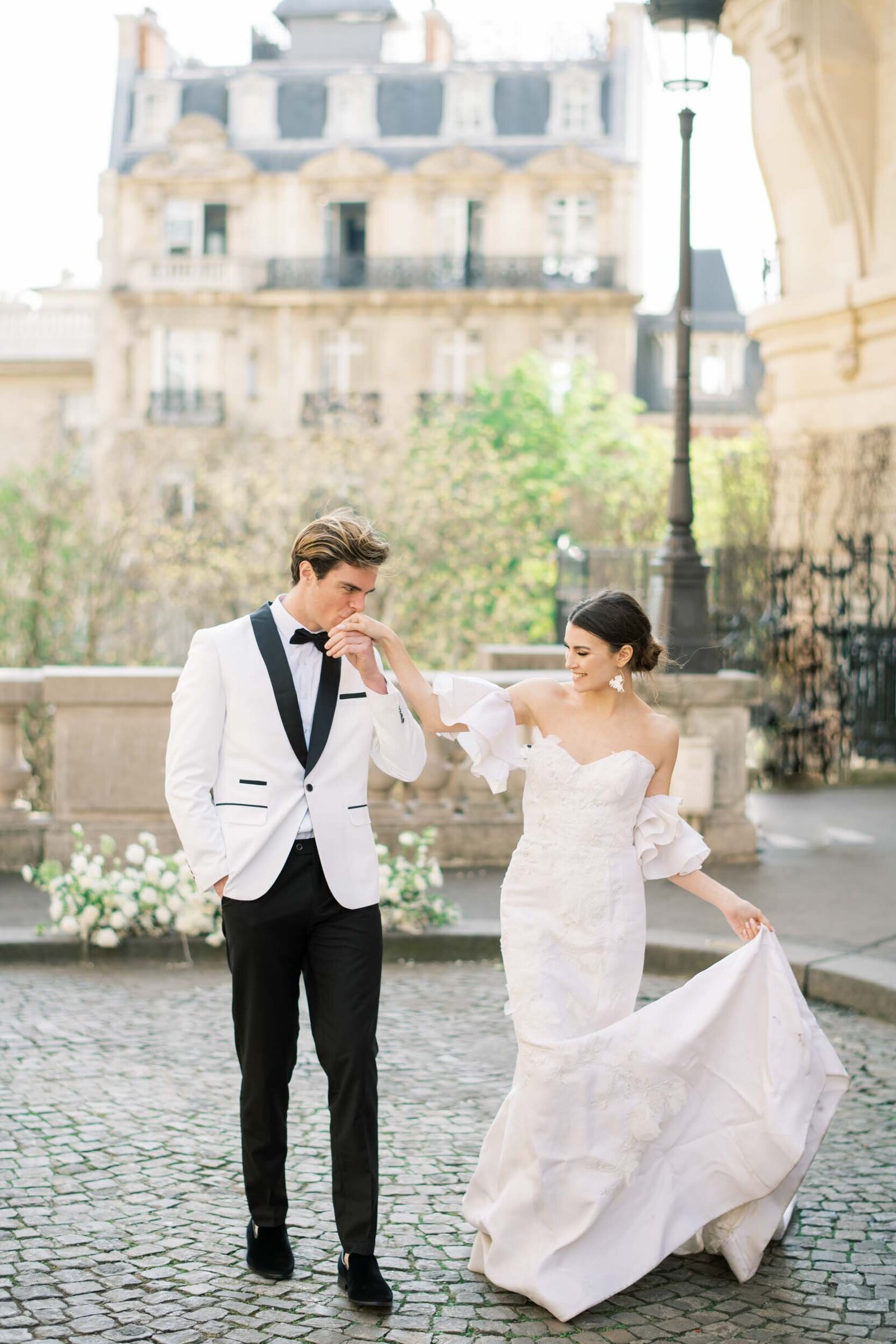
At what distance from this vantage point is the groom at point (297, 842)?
401 cm

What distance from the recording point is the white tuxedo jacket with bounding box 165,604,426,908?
400cm

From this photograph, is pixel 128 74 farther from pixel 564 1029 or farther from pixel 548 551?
pixel 564 1029

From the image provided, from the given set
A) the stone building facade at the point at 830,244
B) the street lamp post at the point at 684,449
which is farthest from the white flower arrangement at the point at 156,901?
the stone building facade at the point at 830,244

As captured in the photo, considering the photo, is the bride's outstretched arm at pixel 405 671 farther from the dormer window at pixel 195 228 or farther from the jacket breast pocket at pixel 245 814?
the dormer window at pixel 195 228

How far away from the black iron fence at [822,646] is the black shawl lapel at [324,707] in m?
10.1

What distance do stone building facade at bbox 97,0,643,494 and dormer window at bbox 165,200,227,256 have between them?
0.06 meters

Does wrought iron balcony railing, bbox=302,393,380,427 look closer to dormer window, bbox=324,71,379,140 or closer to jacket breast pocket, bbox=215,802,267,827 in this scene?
dormer window, bbox=324,71,379,140

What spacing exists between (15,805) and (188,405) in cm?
3905

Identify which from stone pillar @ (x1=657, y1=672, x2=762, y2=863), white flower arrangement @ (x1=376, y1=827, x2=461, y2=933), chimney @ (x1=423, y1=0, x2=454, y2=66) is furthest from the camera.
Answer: chimney @ (x1=423, y1=0, x2=454, y2=66)

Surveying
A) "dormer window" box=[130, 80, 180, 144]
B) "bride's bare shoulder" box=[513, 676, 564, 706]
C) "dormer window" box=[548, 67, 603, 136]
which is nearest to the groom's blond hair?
"bride's bare shoulder" box=[513, 676, 564, 706]

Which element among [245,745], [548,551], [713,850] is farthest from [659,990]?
[548,551]

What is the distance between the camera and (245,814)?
4.03m

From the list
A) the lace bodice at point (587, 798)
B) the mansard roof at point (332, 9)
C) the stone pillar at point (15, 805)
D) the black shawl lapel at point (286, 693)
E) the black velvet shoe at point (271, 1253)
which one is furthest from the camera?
the mansard roof at point (332, 9)

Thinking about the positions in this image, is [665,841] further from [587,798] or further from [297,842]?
[297,842]
